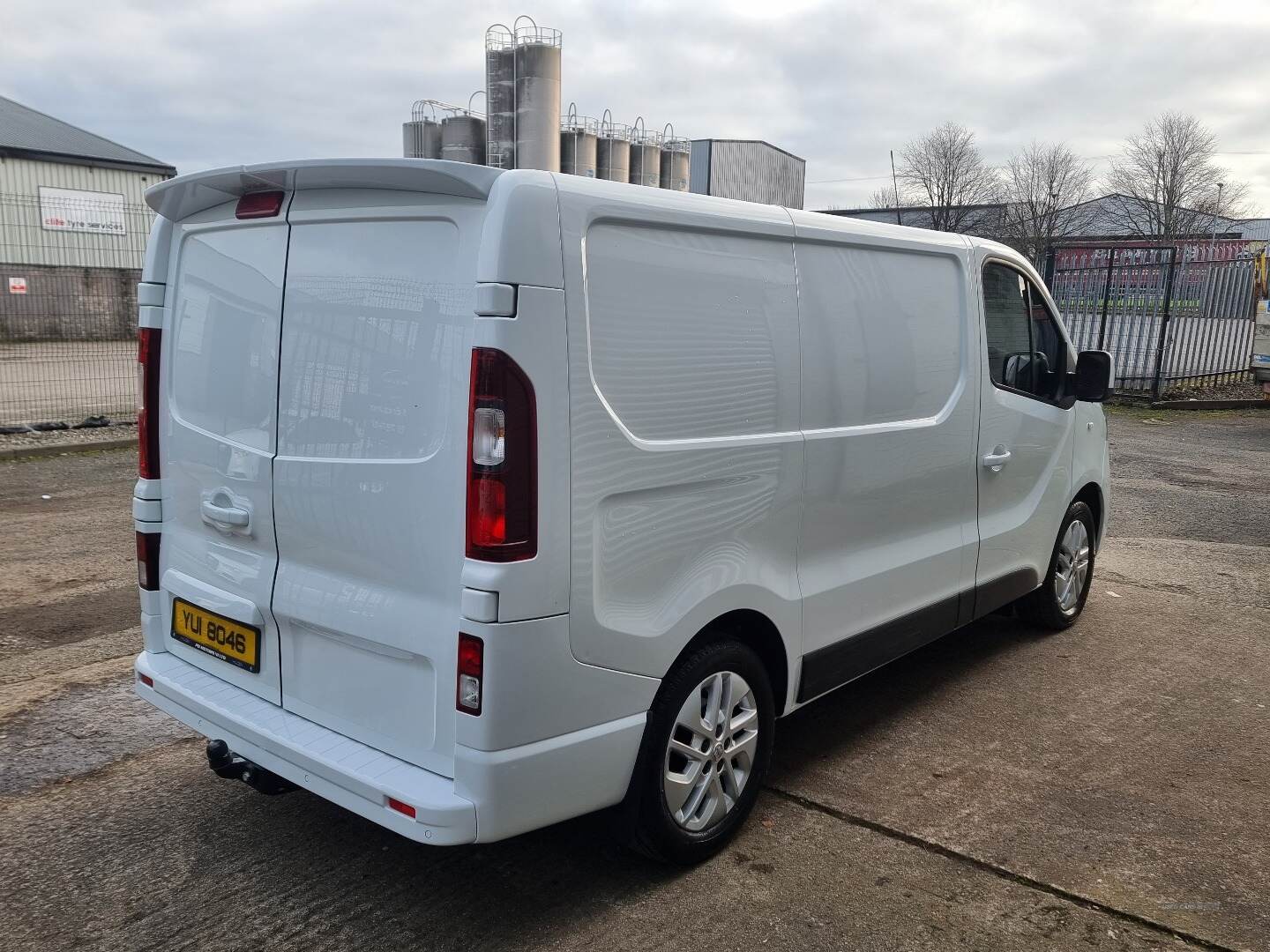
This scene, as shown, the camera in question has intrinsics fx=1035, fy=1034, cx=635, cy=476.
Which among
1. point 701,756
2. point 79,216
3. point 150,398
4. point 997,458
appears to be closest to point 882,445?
point 997,458

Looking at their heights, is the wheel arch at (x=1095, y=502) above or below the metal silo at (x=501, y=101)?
below

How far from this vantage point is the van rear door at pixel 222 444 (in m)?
3.07

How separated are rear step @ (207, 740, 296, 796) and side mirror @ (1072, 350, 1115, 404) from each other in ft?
13.4

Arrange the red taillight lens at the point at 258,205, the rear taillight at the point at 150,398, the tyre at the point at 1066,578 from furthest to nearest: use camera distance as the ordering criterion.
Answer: the tyre at the point at 1066,578
the rear taillight at the point at 150,398
the red taillight lens at the point at 258,205

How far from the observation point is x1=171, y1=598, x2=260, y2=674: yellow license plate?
125 inches

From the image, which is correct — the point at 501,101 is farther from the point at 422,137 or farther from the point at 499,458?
the point at 499,458

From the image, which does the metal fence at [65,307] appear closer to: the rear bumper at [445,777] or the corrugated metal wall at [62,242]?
the corrugated metal wall at [62,242]

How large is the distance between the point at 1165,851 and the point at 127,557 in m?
6.11

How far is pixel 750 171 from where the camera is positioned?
1083 inches

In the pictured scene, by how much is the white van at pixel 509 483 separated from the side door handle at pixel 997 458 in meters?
0.71

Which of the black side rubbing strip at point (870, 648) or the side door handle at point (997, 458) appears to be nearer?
the black side rubbing strip at point (870, 648)

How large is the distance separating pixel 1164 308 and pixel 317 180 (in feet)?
57.2

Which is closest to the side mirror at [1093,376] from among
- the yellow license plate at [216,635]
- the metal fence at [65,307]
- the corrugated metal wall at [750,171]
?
the yellow license plate at [216,635]

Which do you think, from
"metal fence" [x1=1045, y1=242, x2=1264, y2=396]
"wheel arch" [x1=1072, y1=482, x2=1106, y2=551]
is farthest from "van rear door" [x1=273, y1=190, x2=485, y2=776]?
"metal fence" [x1=1045, y1=242, x2=1264, y2=396]
